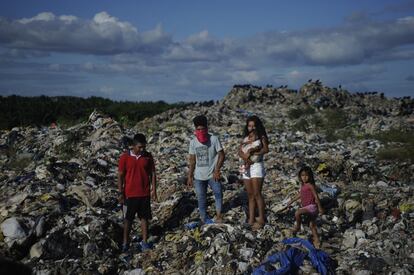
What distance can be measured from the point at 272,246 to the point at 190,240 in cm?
98

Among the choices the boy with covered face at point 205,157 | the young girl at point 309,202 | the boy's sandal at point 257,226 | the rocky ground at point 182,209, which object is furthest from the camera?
the boy with covered face at point 205,157

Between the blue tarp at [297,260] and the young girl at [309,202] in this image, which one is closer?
the blue tarp at [297,260]

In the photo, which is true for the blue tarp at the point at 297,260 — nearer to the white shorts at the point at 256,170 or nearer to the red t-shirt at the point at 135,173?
the white shorts at the point at 256,170

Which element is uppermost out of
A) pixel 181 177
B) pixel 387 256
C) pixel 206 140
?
pixel 206 140

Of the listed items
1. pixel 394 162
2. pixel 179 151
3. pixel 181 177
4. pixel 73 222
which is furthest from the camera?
pixel 179 151

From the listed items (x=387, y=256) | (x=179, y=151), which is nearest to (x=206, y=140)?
(x=387, y=256)

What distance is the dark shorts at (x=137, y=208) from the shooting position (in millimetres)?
5465

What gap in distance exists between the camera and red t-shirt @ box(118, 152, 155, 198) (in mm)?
5461

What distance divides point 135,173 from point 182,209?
4.84 feet

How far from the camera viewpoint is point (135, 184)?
5.46 m

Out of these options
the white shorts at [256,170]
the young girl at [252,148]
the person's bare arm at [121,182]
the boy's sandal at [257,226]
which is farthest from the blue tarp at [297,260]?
the person's bare arm at [121,182]

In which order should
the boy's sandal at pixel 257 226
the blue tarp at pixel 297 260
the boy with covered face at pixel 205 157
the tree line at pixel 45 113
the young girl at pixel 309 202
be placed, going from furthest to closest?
the tree line at pixel 45 113 → the boy with covered face at pixel 205 157 → the boy's sandal at pixel 257 226 → the young girl at pixel 309 202 → the blue tarp at pixel 297 260

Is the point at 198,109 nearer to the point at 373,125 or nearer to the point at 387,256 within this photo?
the point at 373,125

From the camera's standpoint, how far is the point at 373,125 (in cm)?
1591
